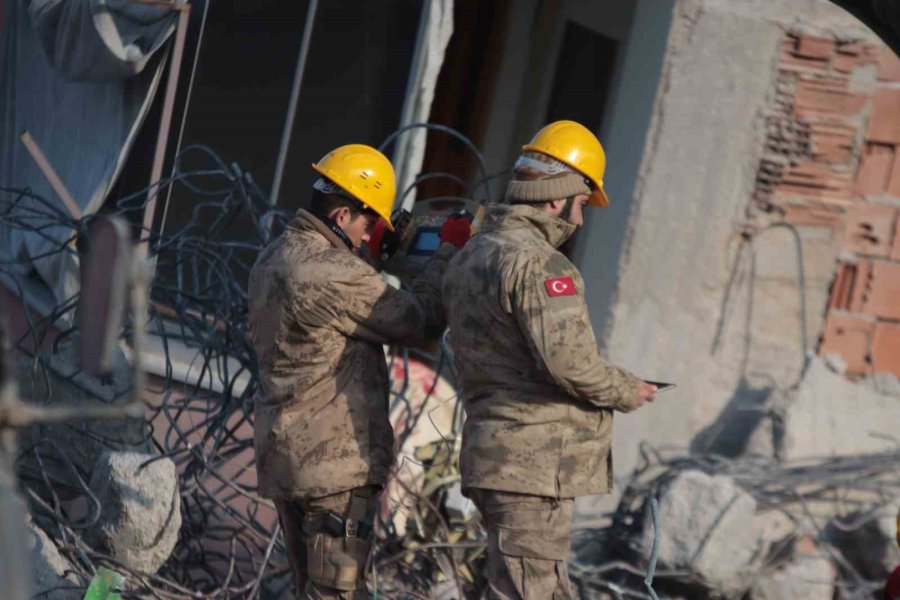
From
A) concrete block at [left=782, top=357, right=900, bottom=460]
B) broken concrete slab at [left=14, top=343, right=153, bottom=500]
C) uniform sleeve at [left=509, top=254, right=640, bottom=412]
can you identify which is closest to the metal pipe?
broken concrete slab at [left=14, top=343, right=153, bottom=500]

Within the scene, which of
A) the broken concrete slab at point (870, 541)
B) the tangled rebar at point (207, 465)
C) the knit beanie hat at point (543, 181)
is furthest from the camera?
the broken concrete slab at point (870, 541)

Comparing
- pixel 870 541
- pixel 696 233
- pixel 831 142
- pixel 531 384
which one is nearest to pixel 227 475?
pixel 531 384

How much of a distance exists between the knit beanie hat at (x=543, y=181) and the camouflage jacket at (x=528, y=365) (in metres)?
0.06

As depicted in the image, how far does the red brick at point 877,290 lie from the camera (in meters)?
7.56

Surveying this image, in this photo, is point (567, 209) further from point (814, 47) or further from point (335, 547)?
point (814, 47)

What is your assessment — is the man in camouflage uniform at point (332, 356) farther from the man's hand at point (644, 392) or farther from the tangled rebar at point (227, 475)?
the tangled rebar at point (227, 475)

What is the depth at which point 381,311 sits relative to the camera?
452 cm

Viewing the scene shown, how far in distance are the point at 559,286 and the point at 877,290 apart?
12.7 feet

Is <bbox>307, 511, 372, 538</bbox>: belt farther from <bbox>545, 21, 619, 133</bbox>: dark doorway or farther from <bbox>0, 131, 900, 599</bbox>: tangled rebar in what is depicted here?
<bbox>545, 21, 619, 133</bbox>: dark doorway

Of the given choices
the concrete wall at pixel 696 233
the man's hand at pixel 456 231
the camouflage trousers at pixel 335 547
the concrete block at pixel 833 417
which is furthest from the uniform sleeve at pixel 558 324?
the concrete block at pixel 833 417

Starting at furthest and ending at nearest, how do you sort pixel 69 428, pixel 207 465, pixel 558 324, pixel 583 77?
pixel 583 77
pixel 69 428
pixel 207 465
pixel 558 324

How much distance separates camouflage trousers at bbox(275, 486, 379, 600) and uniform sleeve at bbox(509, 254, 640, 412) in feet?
2.85

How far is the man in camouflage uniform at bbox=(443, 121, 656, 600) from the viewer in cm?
432

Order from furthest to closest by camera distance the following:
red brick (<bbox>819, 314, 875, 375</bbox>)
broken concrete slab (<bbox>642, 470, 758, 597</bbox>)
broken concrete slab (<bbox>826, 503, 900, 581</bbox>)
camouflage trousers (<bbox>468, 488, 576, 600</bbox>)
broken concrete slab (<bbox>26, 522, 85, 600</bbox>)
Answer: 1. red brick (<bbox>819, 314, 875, 375</bbox>)
2. broken concrete slab (<bbox>826, 503, 900, 581</bbox>)
3. broken concrete slab (<bbox>642, 470, 758, 597</bbox>)
4. broken concrete slab (<bbox>26, 522, 85, 600</bbox>)
5. camouflage trousers (<bbox>468, 488, 576, 600</bbox>)
